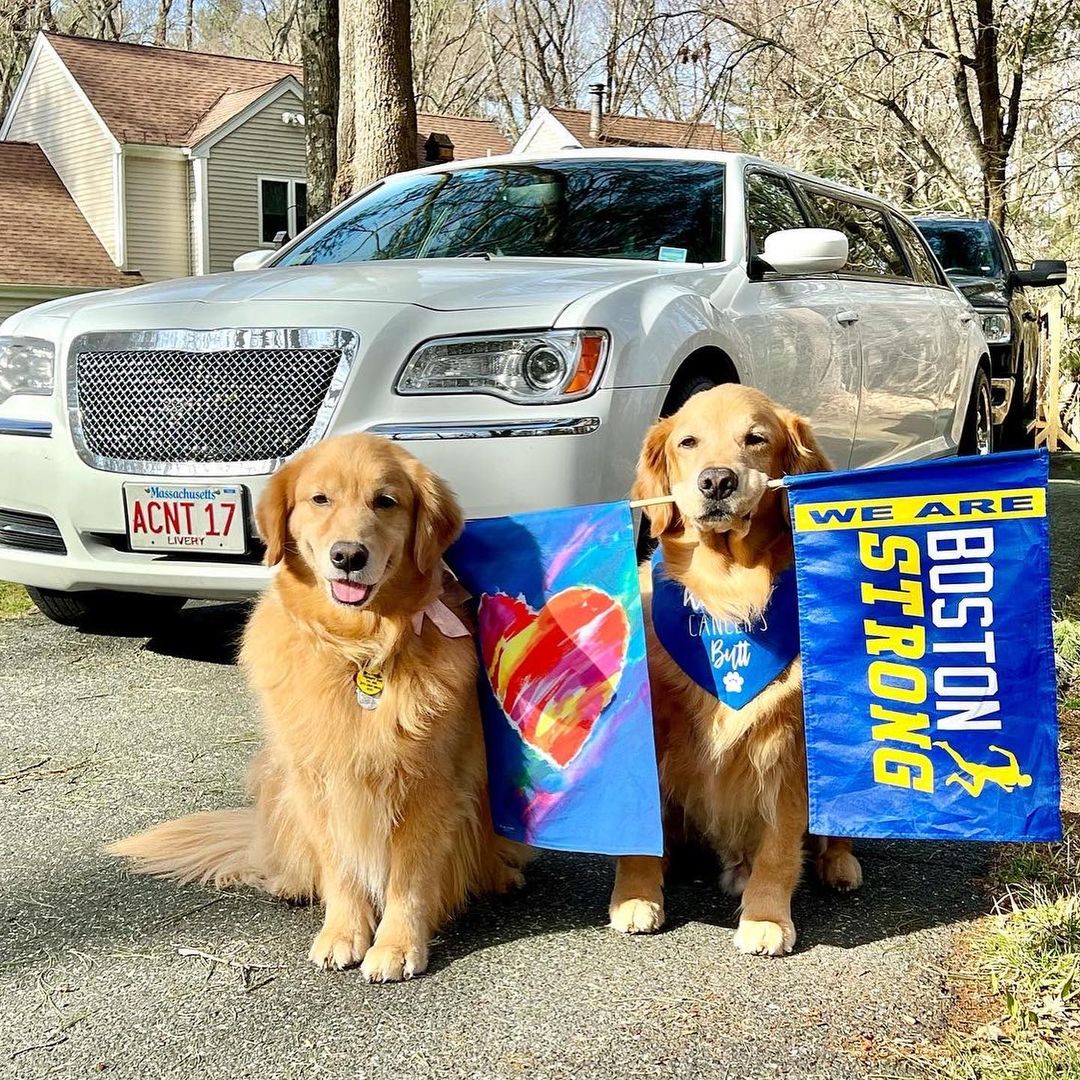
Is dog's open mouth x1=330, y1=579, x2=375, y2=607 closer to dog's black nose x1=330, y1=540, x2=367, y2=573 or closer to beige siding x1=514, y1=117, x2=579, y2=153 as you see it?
dog's black nose x1=330, y1=540, x2=367, y2=573

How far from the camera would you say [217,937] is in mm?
2912

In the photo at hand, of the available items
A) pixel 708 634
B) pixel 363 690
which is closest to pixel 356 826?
pixel 363 690

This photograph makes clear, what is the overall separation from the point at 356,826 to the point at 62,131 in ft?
107

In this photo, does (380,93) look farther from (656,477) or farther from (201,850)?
(201,850)

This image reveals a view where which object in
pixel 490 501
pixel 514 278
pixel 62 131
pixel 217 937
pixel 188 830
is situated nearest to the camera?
pixel 217 937

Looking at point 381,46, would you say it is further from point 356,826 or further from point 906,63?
point 906,63

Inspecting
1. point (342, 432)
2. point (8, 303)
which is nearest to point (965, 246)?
point (342, 432)

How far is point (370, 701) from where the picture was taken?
112 inches

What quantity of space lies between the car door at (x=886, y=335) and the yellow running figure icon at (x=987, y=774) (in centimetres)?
353

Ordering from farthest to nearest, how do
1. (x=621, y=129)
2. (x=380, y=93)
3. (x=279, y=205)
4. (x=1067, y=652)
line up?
(x=621, y=129) → (x=279, y=205) → (x=380, y=93) → (x=1067, y=652)

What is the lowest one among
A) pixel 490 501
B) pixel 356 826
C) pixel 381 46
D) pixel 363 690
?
pixel 356 826

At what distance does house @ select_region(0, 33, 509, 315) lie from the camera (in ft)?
97.6

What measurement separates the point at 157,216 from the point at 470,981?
3010 cm

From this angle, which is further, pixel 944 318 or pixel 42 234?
pixel 42 234
